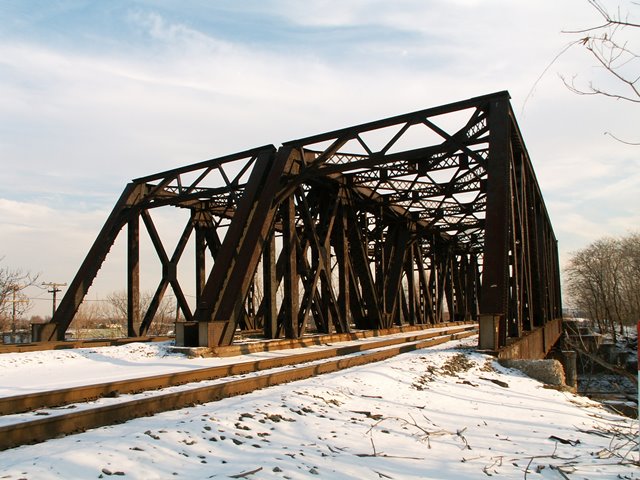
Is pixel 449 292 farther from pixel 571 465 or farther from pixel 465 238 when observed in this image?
pixel 571 465

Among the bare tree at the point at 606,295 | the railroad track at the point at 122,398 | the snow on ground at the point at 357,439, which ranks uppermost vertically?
the bare tree at the point at 606,295

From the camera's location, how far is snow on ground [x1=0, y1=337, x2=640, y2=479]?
4.41 metres

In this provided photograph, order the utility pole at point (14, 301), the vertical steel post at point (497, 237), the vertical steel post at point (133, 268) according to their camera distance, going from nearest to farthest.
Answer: the vertical steel post at point (497, 237) < the vertical steel post at point (133, 268) < the utility pole at point (14, 301)

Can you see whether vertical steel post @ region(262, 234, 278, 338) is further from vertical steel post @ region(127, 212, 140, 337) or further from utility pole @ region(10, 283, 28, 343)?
utility pole @ region(10, 283, 28, 343)

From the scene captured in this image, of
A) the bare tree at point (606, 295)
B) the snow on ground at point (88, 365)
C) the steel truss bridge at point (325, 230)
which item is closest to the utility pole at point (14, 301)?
the steel truss bridge at point (325, 230)

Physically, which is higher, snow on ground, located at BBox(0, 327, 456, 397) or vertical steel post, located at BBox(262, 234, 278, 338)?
vertical steel post, located at BBox(262, 234, 278, 338)

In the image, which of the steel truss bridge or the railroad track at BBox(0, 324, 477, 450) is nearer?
the railroad track at BBox(0, 324, 477, 450)

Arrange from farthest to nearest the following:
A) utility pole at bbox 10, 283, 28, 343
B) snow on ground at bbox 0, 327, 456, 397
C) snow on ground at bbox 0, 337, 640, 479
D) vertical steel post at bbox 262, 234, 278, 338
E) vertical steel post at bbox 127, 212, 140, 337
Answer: utility pole at bbox 10, 283, 28, 343 → vertical steel post at bbox 127, 212, 140, 337 → vertical steel post at bbox 262, 234, 278, 338 → snow on ground at bbox 0, 327, 456, 397 → snow on ground at bbox 0, 337, 640, 479

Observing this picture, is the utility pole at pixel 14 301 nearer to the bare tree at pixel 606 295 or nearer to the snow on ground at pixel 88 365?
the snow on ground at pixel 88 365

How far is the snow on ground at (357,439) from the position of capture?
14.5 ft

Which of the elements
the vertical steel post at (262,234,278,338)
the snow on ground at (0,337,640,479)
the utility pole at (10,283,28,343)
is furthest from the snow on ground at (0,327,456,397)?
the utility pole at (10,283,28,343)

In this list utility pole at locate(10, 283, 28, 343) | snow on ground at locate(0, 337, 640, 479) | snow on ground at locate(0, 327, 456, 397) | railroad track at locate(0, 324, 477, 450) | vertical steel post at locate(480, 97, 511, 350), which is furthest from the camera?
utility pole at locate(10, 283, 28, 343)

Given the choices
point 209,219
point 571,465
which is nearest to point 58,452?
point 571,465

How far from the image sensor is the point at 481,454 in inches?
224
